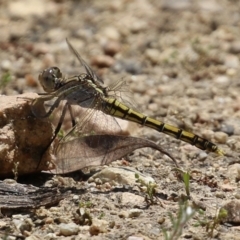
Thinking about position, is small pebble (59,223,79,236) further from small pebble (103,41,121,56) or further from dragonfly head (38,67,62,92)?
small pebble (103,41,121,56)

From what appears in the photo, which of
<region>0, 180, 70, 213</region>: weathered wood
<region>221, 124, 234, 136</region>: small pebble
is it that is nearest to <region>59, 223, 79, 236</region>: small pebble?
<region>0, 180, 70, 213</region>: weathered wood

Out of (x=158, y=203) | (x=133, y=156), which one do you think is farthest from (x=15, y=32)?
(x=158, y=203)

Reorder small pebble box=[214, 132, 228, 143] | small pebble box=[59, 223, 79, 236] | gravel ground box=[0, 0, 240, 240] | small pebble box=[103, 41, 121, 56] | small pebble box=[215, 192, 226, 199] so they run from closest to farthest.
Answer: small pebble box=[59, 223, 79, 236] → gravel ground box=[0, 0, 240, 240] → small pebble box=[215, 192, 226, 199] → small pebble box=[214, 132, 228, 143] → small pebble box=[103, 41, 121, 56]

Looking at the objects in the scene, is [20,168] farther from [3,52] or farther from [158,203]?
[3,52]

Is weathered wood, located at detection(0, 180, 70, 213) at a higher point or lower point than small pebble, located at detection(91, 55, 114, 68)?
lower

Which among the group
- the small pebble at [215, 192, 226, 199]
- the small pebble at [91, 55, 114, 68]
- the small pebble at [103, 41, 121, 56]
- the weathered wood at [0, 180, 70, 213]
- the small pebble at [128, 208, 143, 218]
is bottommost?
the weathered wood at [0, 180, 70, 213]

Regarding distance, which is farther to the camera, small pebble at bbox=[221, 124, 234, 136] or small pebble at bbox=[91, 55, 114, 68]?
small pebble at bbox=[91, 55, 114, 68]
